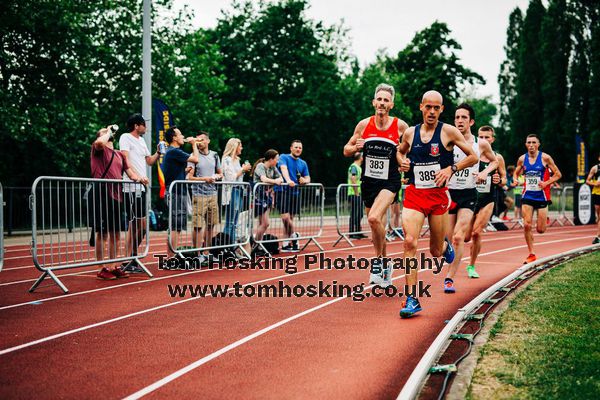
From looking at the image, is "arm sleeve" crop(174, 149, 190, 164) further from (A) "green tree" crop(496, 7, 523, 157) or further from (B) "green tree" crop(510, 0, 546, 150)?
(A) "green tree" crop(496, 7, 523, 157)

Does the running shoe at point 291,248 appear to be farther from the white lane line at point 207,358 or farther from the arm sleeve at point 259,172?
the white lane line at point 207,358

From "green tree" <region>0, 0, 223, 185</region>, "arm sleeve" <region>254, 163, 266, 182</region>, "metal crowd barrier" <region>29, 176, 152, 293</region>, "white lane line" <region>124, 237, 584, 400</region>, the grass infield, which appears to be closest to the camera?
the grass infield

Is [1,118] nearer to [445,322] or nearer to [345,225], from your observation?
[345,225]

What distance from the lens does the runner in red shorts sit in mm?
6668

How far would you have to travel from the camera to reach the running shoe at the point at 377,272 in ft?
26.9

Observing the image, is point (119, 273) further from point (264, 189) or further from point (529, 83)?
point (529, 83)

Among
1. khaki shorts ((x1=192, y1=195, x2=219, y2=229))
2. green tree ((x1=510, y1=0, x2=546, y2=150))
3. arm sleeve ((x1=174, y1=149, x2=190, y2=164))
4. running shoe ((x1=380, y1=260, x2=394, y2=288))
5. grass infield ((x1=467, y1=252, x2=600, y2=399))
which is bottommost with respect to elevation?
grass infield ((x1=467, y1=252, x2=600, y2=399))

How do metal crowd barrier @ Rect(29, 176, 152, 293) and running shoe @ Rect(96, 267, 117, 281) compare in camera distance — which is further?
running shoe @ Rect(96, 267, 117, 281)

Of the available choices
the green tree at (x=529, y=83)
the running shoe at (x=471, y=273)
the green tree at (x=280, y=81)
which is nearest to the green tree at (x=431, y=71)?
the green tree at (x=529, y=83)

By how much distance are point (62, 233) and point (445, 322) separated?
6393mm

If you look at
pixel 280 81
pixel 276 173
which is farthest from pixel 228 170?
pixel 280 81

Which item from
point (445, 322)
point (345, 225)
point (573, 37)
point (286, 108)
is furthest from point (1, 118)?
point (573, 37)

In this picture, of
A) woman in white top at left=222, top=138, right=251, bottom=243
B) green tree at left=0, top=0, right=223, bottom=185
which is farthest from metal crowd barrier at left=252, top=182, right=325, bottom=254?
green tree at left=0, top=0, right=223, bottom=185

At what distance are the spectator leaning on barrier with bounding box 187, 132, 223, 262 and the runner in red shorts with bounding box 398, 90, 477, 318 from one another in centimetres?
481
